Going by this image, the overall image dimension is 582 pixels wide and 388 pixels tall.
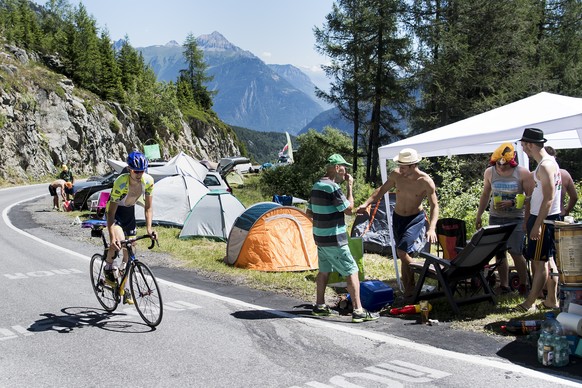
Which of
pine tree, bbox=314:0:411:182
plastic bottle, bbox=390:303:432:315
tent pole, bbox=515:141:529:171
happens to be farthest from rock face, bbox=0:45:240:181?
plastic bottle, bbox=390:303:432:315

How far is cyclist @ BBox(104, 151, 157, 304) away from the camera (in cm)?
623

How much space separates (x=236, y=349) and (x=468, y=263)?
117 inches

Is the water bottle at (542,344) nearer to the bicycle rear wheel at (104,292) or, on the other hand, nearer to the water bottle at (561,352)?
the water bottle at (561,352)

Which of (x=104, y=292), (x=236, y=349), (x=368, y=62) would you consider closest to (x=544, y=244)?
(x=236, y=349)

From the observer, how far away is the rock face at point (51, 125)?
3753 cm

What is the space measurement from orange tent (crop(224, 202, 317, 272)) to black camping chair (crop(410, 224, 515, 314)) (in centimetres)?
319

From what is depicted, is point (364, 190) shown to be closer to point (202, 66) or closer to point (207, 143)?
point (207, 143)

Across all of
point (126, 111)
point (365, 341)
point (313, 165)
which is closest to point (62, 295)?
point (365, 341)

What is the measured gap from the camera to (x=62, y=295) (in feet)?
25.4

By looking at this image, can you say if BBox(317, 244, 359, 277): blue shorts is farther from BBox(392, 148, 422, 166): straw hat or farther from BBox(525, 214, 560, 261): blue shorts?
BBox(525, 214, 560, 261): blue shorts

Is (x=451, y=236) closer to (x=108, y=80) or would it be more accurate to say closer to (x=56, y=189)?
(x=56, y=189)

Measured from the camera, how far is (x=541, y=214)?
5.87 m

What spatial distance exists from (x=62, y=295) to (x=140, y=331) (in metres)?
2.35

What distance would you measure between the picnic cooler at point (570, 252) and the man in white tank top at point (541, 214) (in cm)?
43
